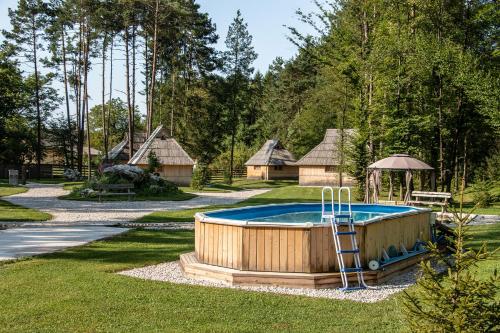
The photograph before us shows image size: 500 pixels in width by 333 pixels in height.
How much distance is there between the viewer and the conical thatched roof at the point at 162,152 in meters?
35.3

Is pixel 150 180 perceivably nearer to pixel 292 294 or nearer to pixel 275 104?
pixel 292 294

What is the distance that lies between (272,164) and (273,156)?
103 centimetres

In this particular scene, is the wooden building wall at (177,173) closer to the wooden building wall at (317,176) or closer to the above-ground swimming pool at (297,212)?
the wooden building wall at (317,176)

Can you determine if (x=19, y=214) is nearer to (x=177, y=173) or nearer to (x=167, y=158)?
(x=167, y=158)

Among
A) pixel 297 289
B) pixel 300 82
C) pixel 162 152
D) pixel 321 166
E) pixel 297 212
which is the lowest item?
pixel 297 289

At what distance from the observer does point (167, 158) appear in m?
35.6

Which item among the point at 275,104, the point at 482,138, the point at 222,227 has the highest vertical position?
the point at 275,104

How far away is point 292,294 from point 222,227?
1.85m

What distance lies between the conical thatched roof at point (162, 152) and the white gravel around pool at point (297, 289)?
2603 cm

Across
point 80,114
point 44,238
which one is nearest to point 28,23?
point 80,114

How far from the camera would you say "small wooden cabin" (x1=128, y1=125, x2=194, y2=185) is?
35.4 metres

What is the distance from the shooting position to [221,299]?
7145 mm

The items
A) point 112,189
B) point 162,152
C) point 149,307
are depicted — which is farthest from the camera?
point 162,152

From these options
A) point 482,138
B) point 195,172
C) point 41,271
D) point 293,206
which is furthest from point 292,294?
point 482,138
